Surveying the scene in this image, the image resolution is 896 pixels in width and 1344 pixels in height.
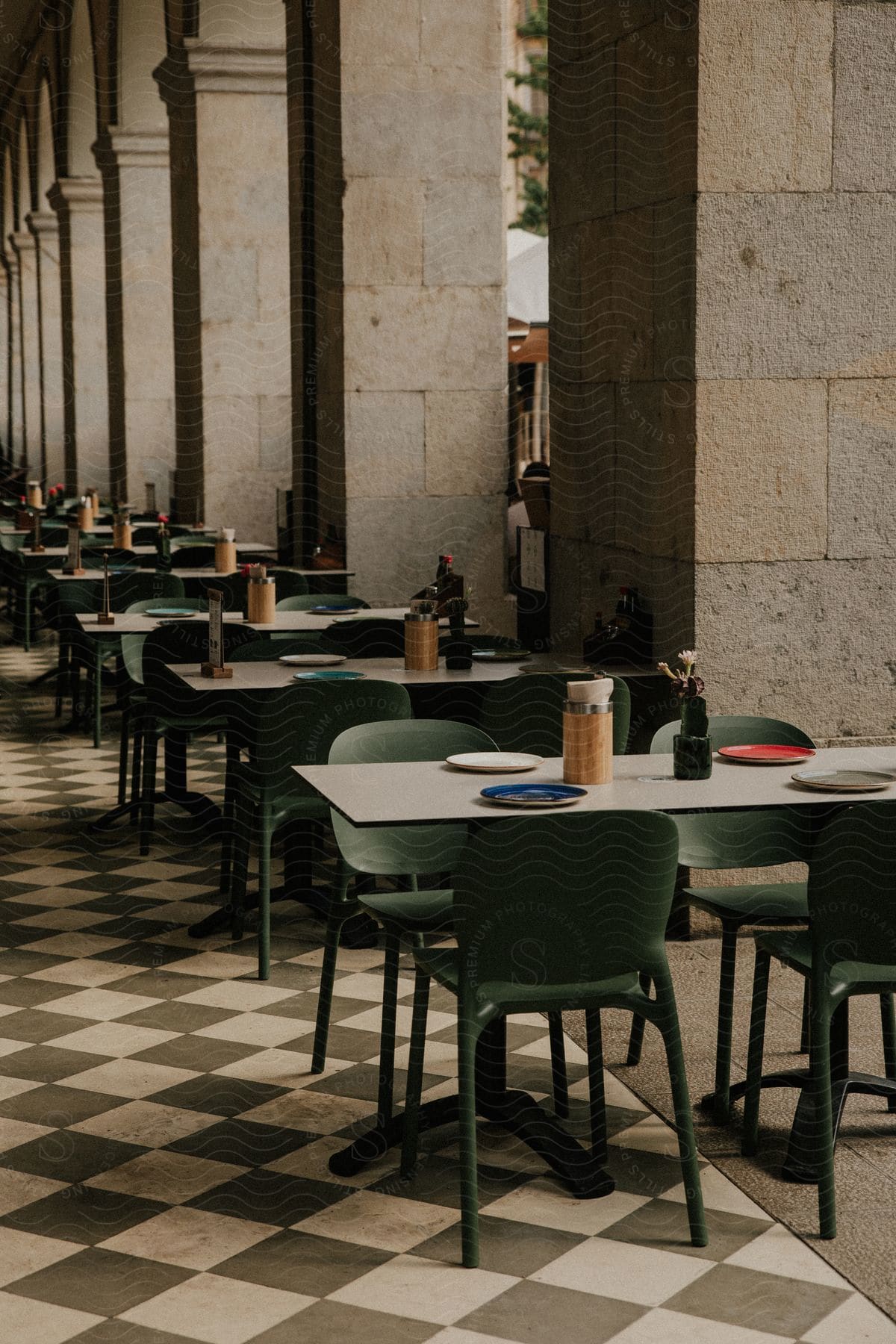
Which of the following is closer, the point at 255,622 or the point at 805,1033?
the point at 805,1033

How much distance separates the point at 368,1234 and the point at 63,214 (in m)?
16.3

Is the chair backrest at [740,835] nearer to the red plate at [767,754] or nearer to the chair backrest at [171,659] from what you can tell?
the red plate at [767,754]

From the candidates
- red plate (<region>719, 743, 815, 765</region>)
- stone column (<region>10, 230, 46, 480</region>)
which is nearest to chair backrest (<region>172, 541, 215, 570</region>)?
red plate (<region>719, 743, 815, 765</region>)

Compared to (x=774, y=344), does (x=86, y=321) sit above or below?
above

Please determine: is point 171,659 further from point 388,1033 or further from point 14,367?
point 14,367

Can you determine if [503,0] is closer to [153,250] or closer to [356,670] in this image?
[356,670]

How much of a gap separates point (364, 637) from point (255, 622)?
537 millimetres

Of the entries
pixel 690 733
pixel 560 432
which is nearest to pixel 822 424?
pixel 560 432

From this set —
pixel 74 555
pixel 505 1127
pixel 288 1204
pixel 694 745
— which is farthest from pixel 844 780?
pixel 74 555

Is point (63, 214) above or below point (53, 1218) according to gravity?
above

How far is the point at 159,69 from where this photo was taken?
12.0 m

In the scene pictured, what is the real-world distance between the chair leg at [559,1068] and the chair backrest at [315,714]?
1463 mm

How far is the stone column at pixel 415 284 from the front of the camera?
28.2ft

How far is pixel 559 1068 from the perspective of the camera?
12.9ft
